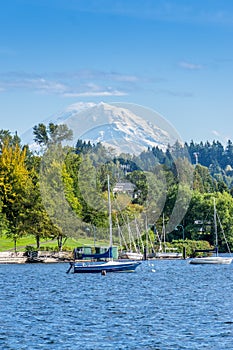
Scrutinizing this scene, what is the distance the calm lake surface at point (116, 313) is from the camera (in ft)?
136

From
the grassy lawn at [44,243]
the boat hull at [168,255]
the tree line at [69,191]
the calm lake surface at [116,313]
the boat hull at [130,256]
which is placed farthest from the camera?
the boat hull at [168,255]

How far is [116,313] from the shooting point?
5294 cm

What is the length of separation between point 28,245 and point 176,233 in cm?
4112

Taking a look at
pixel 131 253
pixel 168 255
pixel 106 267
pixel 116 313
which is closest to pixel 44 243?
pixel 131 253

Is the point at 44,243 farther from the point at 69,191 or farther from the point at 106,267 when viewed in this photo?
the point at 106,267

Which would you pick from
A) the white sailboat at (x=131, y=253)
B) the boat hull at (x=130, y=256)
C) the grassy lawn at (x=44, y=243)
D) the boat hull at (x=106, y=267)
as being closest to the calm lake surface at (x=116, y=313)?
the boat hull at (x=106, y=267)

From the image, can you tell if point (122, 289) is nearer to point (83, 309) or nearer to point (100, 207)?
point (83, 309)

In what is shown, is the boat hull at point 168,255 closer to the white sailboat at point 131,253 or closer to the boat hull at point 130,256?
the white sailboat at point 131,253

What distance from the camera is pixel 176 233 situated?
168m

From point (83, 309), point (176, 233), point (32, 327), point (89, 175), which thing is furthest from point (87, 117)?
point (32, 327)

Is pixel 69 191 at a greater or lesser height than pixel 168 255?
greater

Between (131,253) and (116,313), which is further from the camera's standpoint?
(131,253)

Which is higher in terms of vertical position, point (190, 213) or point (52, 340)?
point (190, 213)

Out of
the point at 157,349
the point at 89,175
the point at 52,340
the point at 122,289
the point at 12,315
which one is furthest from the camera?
the point at 89,175
